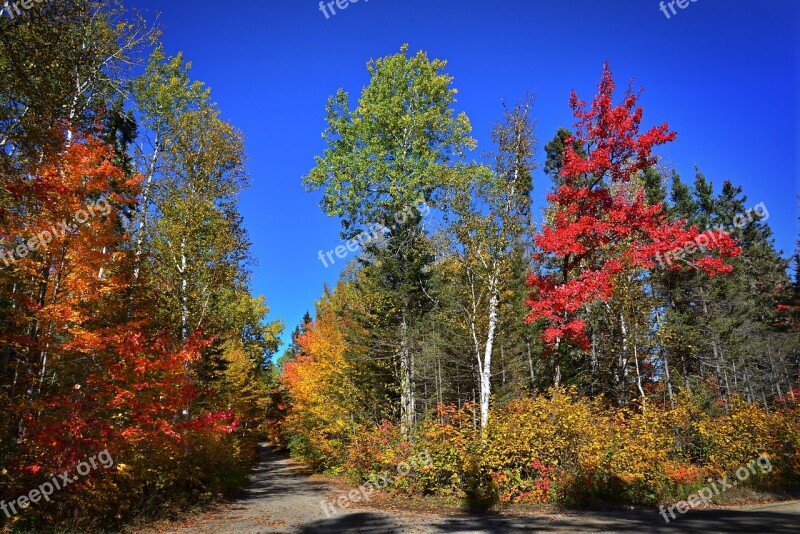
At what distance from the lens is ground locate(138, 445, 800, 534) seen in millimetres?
9070

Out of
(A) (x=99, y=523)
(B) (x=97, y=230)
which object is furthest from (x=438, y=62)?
(A) (x=99, y=523)

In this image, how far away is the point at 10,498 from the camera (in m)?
8.53

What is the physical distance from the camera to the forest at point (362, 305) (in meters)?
8.99

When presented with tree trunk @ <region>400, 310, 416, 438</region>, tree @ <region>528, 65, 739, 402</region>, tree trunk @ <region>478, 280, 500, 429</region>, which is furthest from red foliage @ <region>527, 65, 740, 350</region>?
tree trunk @ <region>400, 310, 416, 438</region>

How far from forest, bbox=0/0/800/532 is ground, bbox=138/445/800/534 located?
1.31 meters

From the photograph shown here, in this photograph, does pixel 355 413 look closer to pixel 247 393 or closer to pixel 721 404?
pixel 247 393

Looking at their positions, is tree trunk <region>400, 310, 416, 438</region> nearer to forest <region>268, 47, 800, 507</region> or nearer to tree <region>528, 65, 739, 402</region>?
forest <region>268, 47, 800, 507</region>

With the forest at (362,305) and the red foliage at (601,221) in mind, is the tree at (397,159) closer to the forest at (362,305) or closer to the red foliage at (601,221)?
the forest at (362,305)

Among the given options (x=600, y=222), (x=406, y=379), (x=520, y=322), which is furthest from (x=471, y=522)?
(x=520, y=322)

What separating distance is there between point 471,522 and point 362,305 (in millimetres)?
12772

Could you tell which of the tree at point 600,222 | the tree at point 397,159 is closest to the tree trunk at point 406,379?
the tree at point 397,159

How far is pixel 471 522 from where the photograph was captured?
34.1ft

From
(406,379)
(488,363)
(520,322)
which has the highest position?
(520,322)

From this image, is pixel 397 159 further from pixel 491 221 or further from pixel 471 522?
pixel 471 522
